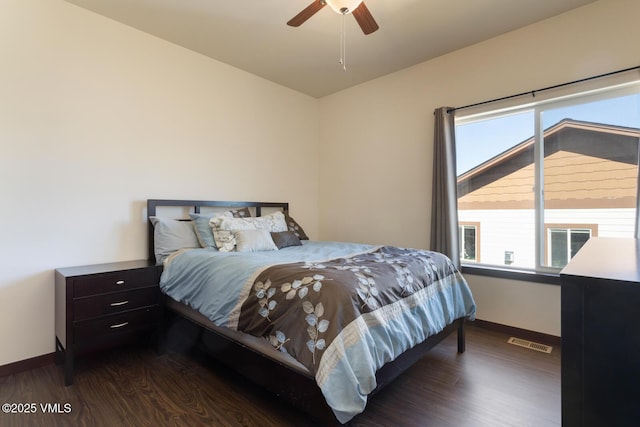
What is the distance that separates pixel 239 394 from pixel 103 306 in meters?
1.16

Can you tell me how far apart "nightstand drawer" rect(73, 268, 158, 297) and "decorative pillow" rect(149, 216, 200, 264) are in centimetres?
20

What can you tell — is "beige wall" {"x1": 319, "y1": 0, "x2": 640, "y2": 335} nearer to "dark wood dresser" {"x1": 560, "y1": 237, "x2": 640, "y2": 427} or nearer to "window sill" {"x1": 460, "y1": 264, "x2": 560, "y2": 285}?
"window sill" {"x1": 460, "y1": 264, "x2": 560, "y2": 285}

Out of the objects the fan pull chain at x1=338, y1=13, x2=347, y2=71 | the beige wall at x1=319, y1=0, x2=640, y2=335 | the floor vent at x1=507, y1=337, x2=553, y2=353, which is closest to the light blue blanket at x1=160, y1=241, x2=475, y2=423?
the floor vent at x1=507, y1=337, x2=553, y2=353

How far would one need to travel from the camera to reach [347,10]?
6.18 feet

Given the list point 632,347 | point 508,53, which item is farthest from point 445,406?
point 508,53

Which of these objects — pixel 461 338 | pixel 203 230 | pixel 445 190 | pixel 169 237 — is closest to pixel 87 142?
pixel 169 237

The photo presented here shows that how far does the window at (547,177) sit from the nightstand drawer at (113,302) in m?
2.96

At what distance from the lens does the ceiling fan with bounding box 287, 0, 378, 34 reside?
6.04 feet

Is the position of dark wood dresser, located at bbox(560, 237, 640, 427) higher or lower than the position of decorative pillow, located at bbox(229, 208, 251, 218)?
lower

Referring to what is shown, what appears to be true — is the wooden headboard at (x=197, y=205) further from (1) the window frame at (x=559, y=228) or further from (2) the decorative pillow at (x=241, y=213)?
(1) the window frame at (x=559, y=228)

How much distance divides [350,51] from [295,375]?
9.72 feet

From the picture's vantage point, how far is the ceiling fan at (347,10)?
184 centimetres

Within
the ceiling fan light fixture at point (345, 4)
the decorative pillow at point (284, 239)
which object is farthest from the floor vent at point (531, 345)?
the ceiling fan light fixture at point (345, 4)

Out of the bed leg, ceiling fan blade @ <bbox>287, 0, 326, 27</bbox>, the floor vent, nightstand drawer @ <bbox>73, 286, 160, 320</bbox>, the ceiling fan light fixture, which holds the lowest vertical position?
the floor vent
